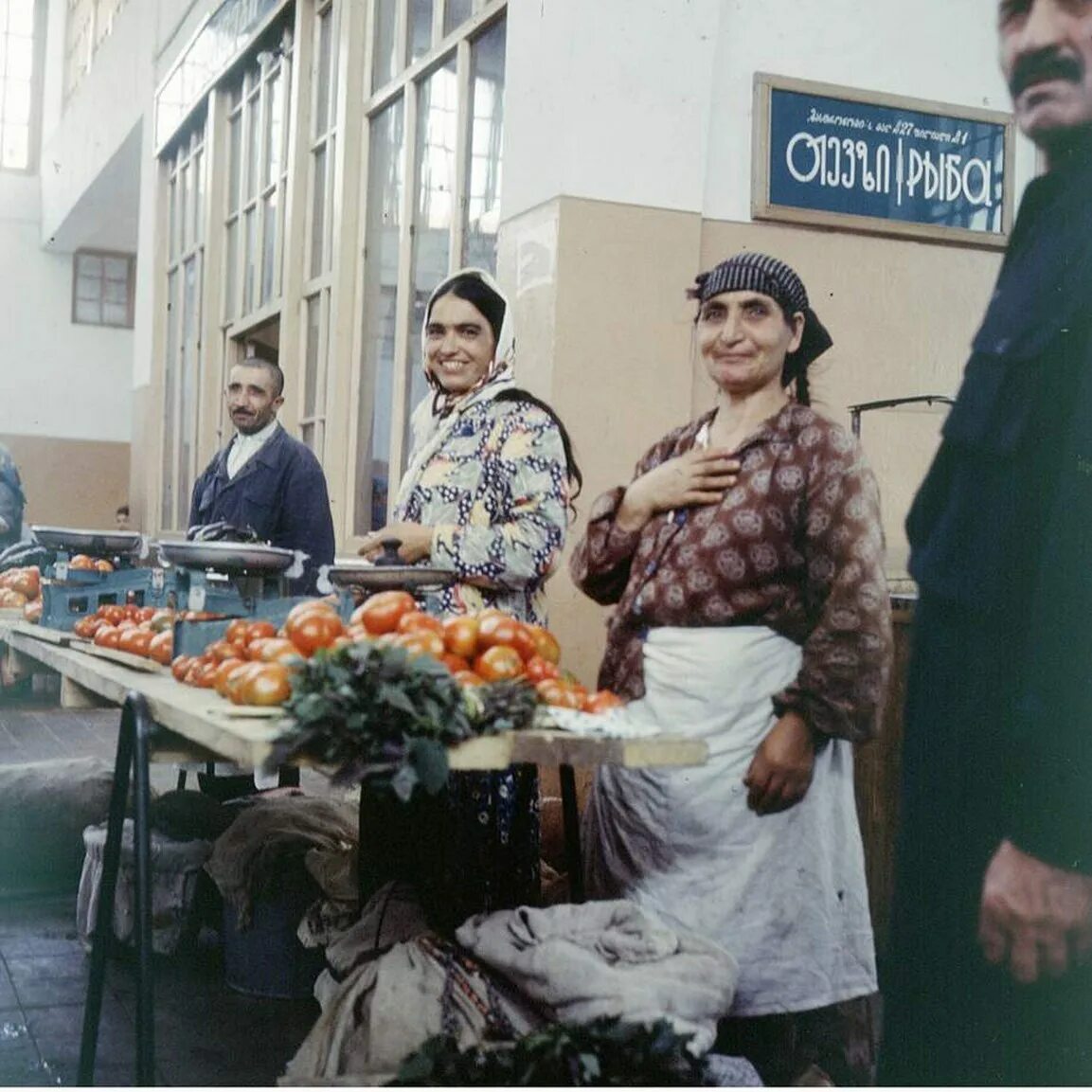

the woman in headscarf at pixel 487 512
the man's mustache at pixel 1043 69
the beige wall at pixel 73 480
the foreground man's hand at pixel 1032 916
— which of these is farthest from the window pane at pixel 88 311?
the foreground man's hand at pixel 1032 916

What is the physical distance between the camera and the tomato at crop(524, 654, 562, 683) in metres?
2.71

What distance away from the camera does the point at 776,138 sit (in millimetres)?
3248

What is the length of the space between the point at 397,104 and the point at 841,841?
3376 mm

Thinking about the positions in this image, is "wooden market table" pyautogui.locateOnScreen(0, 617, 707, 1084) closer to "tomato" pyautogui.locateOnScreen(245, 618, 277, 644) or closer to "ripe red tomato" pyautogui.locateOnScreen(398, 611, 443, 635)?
"tomato" pyautogui.locateOnScreen(245, 618, 277, 644)

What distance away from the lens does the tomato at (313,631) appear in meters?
2.77

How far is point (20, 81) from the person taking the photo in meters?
3.62

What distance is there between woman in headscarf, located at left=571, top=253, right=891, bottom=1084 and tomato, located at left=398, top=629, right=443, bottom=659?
548 millimetres

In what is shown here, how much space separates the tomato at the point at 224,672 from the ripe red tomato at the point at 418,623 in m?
0.32

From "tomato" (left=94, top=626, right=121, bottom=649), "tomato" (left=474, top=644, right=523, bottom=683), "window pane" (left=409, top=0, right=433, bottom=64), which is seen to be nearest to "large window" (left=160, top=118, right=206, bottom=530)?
"window pane" (left=409, top=0, right=433, bottom=64)

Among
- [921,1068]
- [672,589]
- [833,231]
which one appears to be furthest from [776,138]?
[921,1068]

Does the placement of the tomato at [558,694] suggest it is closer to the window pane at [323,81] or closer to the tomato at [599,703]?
the tomato at [599,703]

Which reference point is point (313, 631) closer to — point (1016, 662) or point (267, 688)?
point (267, 688)

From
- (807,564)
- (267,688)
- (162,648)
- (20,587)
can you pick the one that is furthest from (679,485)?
(20,587)

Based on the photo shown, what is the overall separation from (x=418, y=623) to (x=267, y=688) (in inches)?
12.7
